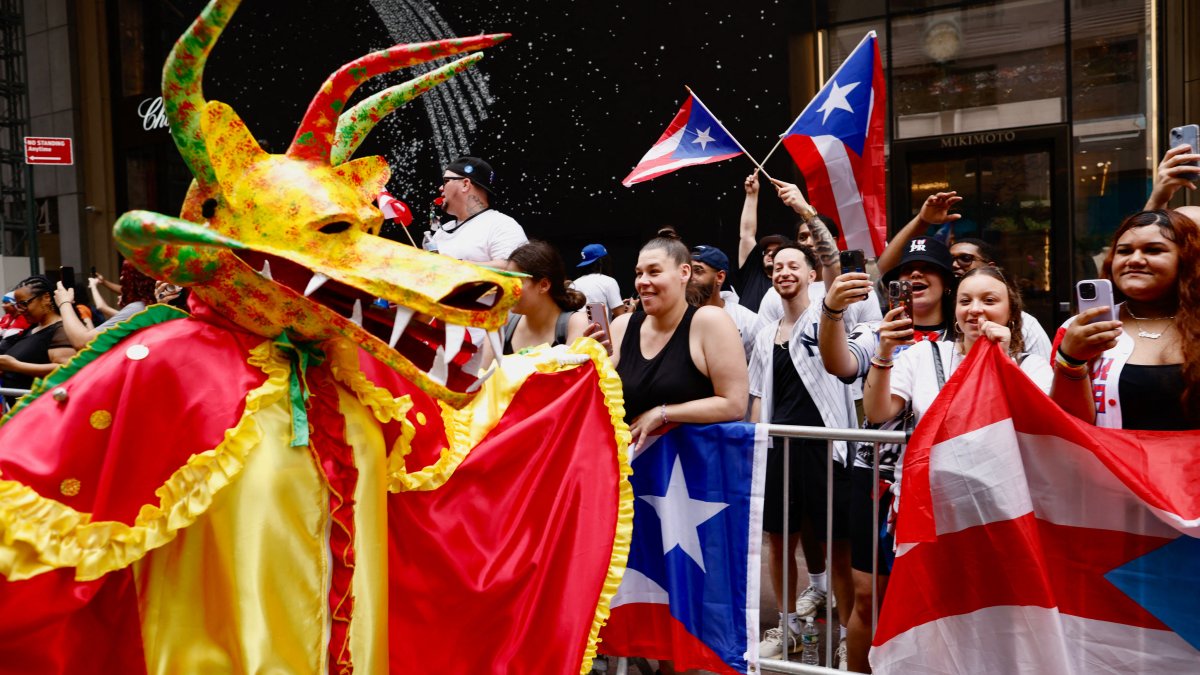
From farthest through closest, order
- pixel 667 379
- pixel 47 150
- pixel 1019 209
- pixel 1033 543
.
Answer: pixel 47 150
pixel 1019 209
pixel 667 379
pixel 1033 543

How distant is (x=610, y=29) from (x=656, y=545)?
27.7ft

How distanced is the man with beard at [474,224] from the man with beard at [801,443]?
179 cm

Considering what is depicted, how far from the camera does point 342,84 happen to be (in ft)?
8.87

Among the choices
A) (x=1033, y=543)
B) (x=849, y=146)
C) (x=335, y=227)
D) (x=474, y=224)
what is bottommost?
(x=1033, y=543)

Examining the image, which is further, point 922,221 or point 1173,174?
point 922,221

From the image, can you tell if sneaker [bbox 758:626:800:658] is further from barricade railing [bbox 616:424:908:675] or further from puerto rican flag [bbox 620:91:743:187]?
puerto rican flag [bbox 620:91:743:187]

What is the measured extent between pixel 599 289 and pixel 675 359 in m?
2.72

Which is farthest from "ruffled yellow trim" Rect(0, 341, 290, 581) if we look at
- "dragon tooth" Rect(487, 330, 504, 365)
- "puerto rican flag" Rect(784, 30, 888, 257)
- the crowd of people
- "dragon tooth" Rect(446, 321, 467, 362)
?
"puerto rican flag" Rect(784, 30, 888, 257)

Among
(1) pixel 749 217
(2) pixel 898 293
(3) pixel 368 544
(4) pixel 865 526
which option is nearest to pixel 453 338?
(3) pixel 368 544

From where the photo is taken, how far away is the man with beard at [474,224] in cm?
604

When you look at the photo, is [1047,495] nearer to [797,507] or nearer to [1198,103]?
[797,507]

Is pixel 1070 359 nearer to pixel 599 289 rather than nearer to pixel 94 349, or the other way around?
pixel 94 349

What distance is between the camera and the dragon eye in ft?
8.37

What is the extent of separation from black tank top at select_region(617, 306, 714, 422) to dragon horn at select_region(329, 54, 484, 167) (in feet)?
5.16
